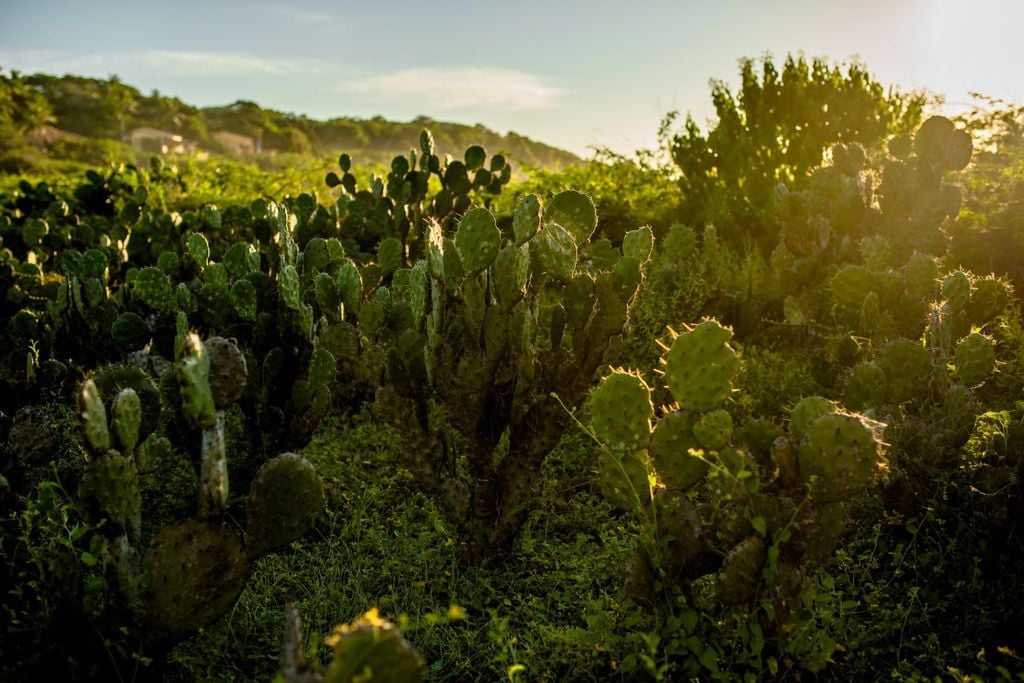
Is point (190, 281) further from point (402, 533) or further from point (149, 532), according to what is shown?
point (402, 533)

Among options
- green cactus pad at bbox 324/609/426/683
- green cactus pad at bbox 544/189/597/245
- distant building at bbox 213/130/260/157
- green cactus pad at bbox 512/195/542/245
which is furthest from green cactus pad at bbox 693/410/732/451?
distant building at bbox 213/130/260/157

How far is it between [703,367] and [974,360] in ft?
5.37

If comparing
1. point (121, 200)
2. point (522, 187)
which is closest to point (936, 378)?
point (522, 187)

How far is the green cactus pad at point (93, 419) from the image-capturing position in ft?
7.58

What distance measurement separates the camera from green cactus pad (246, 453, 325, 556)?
2.56 metres

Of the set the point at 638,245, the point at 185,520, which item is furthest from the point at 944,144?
the point at 185,520

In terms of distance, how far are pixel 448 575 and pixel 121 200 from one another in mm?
5582

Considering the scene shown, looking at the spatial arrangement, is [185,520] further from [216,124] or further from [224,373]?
[216,124]

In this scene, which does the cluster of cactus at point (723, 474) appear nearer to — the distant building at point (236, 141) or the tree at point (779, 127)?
the tree at point (779, 127)

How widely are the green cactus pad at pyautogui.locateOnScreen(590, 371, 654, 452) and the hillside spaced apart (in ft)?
77.0

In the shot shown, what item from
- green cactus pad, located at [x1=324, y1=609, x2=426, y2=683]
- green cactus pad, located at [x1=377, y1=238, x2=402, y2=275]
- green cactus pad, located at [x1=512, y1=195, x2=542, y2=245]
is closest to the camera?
green cactus pad, located at [x1=324, y1=609, x2=426, y2=683]

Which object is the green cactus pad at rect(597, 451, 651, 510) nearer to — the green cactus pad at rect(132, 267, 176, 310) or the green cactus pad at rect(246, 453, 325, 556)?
the green cactus pad at rect(246, 453, 325, 556)

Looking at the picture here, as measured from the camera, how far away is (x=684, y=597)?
250 cm

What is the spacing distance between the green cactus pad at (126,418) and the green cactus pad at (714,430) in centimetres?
162
